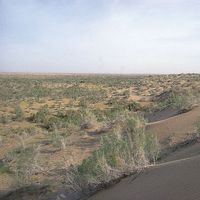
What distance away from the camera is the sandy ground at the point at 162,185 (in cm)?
758

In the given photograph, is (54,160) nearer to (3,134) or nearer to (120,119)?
(120,119)

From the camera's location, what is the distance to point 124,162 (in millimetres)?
10273

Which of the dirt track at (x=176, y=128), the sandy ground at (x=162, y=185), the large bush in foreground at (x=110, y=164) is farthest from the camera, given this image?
the dirt track at (x=176, y=128)

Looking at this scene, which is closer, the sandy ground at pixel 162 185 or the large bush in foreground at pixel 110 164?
the sandy ground at pixel 162 185

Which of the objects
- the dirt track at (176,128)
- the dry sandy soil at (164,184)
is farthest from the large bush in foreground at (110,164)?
the dirt track at (176,128)

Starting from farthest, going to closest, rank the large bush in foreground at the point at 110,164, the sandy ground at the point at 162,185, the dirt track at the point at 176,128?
the dirt track at the point at 176,128 → the large bush in foreground at the point at 110,164 → the sandy ground at the point at 162,185

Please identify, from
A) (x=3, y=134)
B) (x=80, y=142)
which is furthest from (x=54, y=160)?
(x=3, y=134)

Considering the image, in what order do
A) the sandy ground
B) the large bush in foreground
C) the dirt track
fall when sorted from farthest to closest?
the dirt track → the large bush in foreground → the sandy ground

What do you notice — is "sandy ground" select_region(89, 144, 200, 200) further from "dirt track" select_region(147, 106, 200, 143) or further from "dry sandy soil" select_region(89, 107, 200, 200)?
"dirt track" select_region(147, 106, 200, 143)

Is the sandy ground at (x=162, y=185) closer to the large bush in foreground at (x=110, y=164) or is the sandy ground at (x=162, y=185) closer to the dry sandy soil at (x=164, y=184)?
the dry sandy soil at (x=164, y=184)

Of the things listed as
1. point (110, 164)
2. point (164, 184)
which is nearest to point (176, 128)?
point (110, 164)

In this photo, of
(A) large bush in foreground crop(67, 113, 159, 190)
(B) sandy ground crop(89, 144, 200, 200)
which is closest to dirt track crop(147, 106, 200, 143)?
(A) large bush in foreground crop(67, 113, 159, 190)

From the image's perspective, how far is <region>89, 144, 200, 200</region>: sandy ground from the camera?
24.9 feet

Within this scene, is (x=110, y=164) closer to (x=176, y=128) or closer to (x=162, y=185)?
(x=162, y=185)
